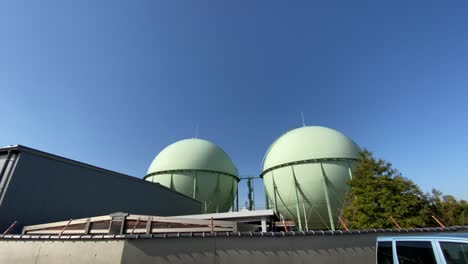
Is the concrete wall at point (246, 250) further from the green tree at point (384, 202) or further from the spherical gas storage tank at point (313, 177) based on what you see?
the spherical gas storage tank at point (313, 177)

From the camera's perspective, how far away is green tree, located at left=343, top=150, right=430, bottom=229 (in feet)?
40.8

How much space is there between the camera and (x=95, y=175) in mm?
14891

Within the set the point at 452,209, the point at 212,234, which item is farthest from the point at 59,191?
the point at 452,209

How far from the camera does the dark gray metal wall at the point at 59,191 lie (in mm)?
11383

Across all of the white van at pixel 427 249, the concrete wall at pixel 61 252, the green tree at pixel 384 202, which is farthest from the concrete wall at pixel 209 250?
the green tree at pixel 384 202

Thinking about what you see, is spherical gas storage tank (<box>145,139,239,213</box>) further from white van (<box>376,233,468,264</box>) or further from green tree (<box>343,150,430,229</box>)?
white van (<box>376,233,468,264</box>)

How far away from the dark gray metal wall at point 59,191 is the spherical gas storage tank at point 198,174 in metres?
6.57

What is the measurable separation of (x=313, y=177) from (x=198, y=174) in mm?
11004

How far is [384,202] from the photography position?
13.0 meters

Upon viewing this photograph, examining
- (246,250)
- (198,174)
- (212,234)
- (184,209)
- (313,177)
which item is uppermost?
(198,174)

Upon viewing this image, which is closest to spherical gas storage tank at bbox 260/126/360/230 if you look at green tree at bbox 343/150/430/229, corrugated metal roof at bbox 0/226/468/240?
green tree at bbox 343/150/430/229

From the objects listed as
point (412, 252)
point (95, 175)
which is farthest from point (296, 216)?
point (412, 252)

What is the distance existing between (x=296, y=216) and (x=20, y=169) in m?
17.5

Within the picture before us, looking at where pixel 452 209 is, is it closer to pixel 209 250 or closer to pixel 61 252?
pixel 209 250
